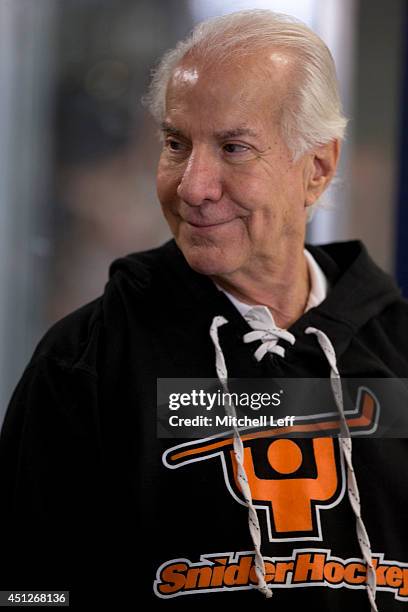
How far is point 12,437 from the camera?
1.29m

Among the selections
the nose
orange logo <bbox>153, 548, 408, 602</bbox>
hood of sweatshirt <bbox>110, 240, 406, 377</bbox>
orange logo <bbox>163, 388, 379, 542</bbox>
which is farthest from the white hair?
orange logo <bbox>153, 548, 408, 602</bbox>

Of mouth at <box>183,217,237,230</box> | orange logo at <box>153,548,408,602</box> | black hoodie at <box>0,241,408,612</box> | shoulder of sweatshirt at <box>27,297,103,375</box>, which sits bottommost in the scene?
orange logo at <box>153,548,408,602</box>

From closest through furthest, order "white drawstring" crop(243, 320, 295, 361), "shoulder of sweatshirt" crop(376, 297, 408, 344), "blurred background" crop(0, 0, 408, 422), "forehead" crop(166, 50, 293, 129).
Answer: "forehead" crop(166, 50, 293, 129), "white drawstring" crop(243, 320, 295, 361), "shoulder of sweatshirt" crop(376, 297, 408, 344), "blurred background" crop(0, 0, 408, 422)

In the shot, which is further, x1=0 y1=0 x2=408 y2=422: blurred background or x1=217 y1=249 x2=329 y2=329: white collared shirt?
x1=0 y1=0 x2=408 y2=422: blurred background

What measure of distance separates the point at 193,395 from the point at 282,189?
0.33 meters

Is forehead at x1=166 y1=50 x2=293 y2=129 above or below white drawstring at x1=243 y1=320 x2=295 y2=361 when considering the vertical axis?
above

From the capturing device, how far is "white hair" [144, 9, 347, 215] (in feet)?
4.04

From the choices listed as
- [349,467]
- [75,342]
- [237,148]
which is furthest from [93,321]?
[349,467]

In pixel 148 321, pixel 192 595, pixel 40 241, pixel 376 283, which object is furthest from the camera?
pixel 40 241

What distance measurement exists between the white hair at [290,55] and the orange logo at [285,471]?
422 millimetres

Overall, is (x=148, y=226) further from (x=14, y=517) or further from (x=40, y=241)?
(x=14, y=517)

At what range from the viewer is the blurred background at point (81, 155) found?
2.20 metres

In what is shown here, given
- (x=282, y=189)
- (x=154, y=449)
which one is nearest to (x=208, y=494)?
(x=154, y=449)

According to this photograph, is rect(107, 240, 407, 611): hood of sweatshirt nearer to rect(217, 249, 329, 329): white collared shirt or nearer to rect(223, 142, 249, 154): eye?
rect(217, 249, 329, 329): white collared shirt
